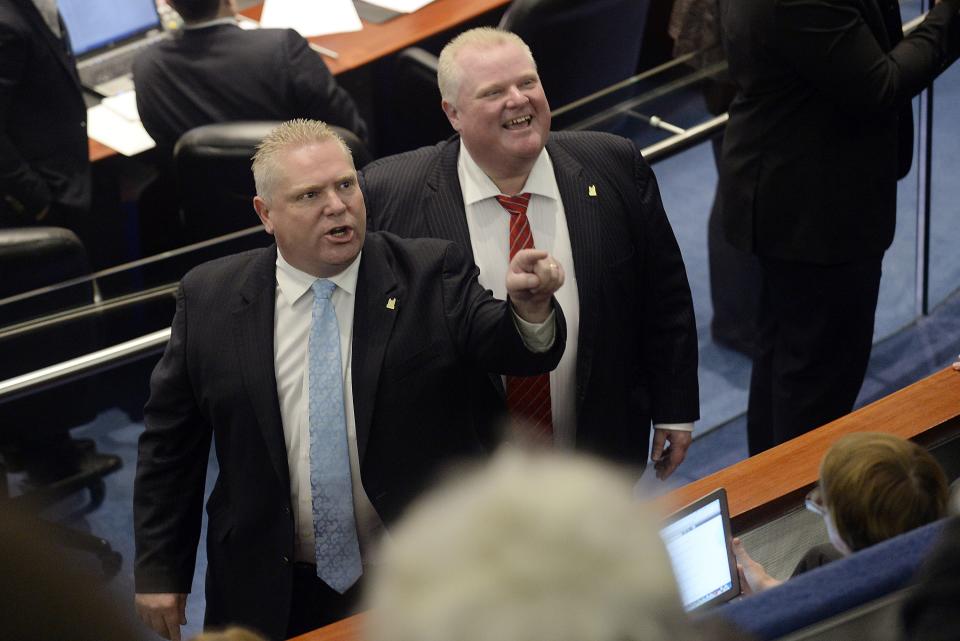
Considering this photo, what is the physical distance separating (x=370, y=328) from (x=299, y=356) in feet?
0.52

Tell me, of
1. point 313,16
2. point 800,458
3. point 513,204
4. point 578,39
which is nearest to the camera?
point 800,458

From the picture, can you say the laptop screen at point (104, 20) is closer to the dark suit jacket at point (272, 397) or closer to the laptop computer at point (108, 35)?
the laptop computer at point (108, 35)

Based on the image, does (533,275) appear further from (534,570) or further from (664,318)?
(534,570)

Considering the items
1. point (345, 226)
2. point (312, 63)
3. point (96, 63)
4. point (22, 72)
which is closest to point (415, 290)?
point (345, 226)

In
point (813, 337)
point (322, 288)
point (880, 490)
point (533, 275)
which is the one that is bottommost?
point (813, 337)

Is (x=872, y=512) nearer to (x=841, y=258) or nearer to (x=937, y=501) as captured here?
(x=937, y=501)

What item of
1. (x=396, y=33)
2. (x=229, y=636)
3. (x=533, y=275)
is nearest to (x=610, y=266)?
(x=533, y=275)

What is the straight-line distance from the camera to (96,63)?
17.4 feet

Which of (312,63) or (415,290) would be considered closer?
(415,290)

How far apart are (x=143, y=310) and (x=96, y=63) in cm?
226

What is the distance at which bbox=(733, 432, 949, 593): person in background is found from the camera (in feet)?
6.36

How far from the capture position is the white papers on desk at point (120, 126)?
4707 mm

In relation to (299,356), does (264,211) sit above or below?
above

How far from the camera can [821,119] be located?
310cm
